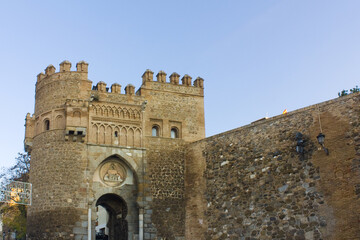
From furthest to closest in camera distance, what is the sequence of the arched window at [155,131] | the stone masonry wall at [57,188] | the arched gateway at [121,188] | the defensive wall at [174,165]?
the arched window at [155,131], the arched gateway at [121,188], the stone masonry wall at [57,188], the defensive wall at [174,165]

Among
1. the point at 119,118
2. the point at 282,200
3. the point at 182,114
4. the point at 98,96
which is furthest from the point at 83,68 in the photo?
the point at 282,200

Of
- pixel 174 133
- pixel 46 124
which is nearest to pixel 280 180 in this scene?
pixel 174 133

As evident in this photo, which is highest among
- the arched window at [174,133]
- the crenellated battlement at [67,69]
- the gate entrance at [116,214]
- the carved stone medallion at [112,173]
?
the crenellated battlement at [67,69]

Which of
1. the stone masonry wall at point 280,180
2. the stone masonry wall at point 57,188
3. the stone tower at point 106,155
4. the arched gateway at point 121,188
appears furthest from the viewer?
the arched gateway at point 121,188

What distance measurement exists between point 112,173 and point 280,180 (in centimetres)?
643

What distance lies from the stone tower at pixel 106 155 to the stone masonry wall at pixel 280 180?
1.17m

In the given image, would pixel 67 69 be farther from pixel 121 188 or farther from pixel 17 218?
pixel 17 218

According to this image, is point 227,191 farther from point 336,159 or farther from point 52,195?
point 52,195

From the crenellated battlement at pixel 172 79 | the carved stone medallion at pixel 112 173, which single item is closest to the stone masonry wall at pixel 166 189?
the carved stone medallion at pixel 112 173

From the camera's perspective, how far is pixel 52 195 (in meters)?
15.5

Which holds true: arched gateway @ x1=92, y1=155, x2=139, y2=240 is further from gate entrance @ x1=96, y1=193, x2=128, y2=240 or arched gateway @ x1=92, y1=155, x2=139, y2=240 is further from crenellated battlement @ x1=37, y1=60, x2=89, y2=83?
crenellated battlement @ x1=37, y1=60, x2=89, y2=83

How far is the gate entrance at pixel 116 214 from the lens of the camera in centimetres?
1712

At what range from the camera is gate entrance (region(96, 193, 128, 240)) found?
17.1 metres

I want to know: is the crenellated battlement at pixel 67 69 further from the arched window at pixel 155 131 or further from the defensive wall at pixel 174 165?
the arched window at pixel 155 131
